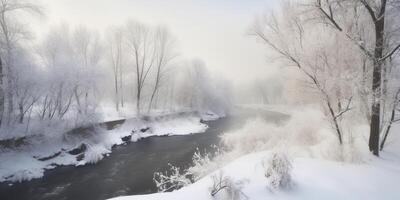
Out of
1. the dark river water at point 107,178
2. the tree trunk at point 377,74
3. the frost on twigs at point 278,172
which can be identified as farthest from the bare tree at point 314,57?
the dark river water at point 107,178

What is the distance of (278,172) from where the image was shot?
603 centimetres

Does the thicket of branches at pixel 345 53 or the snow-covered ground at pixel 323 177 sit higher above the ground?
the thicket of branches at pixel 345 53

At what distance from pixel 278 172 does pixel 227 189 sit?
4.56 feet

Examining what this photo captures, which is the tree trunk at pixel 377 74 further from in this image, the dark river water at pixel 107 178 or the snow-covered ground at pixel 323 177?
the dark river water at pixel 107 178

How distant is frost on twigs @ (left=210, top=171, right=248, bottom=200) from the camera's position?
207 inches

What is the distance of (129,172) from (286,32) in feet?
36.3

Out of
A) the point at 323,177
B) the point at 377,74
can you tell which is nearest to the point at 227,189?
the point at 323,177

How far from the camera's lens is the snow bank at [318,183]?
5.68 metres

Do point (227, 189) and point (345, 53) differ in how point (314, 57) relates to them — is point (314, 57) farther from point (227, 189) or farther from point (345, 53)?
point (227, 189)

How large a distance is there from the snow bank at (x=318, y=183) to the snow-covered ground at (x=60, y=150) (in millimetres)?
12109

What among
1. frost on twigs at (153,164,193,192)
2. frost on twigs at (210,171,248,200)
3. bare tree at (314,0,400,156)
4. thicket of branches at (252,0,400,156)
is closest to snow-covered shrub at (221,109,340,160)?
thicket of branches at (252,0,400,156)

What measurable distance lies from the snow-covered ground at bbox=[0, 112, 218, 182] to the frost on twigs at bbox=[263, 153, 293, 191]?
13.4 metres

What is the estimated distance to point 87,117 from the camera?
22156 millimetres

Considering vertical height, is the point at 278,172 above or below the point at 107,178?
above
